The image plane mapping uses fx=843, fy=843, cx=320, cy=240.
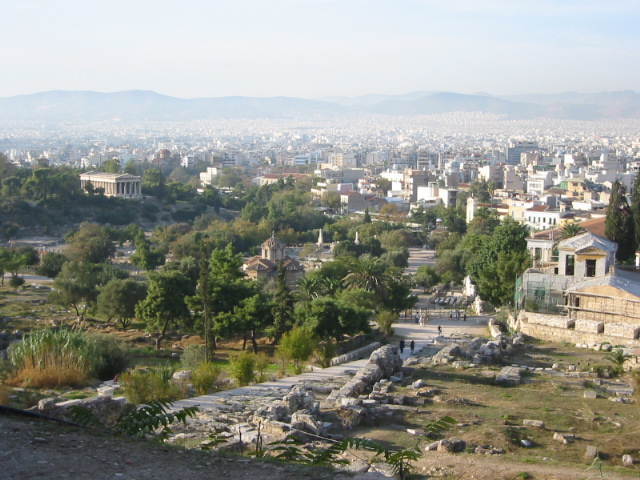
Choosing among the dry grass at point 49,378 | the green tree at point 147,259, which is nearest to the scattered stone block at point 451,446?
the dry grass at point 49,378

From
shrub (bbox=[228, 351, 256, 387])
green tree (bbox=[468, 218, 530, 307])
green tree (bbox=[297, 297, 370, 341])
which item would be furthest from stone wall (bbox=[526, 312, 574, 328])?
shrub (bbox=[228, 351, 256, 387])

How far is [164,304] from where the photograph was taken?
1052 inches

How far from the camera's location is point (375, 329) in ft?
86.4

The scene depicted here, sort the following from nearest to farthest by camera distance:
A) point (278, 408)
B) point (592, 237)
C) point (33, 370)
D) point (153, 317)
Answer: point (278, 408)
point (33, 370)
point (592, 237)
point (153, 317)

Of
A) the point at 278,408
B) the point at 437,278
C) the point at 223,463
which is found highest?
the point at 223,463

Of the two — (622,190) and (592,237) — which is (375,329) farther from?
(622,190)

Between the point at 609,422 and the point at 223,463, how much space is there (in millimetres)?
7347

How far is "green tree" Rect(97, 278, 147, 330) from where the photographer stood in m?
29.0

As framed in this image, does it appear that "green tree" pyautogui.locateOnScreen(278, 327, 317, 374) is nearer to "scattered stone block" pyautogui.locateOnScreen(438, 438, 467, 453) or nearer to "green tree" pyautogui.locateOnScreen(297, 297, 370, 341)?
"green tree" pyautogui.locateOnScreen(297, 297, 370, 341)

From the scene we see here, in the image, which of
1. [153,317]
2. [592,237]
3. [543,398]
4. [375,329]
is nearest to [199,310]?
[153,317]

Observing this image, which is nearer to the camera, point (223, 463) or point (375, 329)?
point (223, 463)

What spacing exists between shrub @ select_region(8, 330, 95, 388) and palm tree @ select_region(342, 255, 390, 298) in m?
13.1

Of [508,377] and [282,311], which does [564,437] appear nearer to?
[508,377]

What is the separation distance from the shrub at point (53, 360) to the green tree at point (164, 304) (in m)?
9.08
